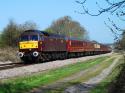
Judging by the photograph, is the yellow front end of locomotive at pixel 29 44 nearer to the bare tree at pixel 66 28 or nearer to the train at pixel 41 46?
the train at pixel 41 46

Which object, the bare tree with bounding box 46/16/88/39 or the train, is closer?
the train

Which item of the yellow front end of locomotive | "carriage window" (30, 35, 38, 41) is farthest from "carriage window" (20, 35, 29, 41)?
"carriage window" (30, 35, 38, 41)

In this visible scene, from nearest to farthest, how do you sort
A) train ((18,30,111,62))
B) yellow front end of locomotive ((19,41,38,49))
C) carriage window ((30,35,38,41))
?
train ((18,30,111,62)), yellow front end of locomotive ((19,41,38,49)), carriage window ((30,35,38,41))

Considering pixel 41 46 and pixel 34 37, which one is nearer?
pixel 41 46

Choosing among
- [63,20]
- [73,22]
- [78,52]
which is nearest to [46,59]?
[78,52]

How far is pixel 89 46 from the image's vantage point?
80.8m

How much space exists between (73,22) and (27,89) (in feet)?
A: 486

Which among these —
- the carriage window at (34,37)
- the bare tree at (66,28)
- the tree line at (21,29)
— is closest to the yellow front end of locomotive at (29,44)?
the carriage window at (34,37)

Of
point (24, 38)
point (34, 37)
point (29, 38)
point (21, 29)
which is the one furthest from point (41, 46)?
point (21, 29)

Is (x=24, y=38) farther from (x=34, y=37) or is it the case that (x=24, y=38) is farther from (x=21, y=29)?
(x=21, y=29)

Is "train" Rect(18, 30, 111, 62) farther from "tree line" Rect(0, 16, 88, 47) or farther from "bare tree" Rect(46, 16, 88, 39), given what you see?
"bare tree" Rect(46, 16, 88, 39)

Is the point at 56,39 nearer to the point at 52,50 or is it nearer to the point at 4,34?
the point at 52,50

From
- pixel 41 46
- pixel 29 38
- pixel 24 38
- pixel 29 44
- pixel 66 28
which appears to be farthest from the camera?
pixel 66 28


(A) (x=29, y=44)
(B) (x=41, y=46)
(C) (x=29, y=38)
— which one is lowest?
(B) (x=41, y=46)
